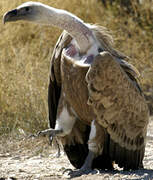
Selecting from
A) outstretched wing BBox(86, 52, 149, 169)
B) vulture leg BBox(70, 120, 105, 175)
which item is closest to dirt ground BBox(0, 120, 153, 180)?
vulture leg BBox(70, 120, 105, 175)

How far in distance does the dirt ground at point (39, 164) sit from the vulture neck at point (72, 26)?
1264 mm

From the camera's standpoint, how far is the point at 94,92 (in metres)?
5.24

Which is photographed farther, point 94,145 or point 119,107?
point 94,145

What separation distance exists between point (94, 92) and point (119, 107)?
335mm

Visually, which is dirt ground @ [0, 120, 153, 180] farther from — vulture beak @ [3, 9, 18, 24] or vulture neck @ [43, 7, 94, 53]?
vulture beak @ [3, 9, 18, 24]

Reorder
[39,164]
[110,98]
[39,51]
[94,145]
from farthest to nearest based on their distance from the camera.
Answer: [39,51]
[39,164]
[94,145]
[110,98]

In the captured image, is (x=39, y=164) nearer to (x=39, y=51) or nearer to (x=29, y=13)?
(x=29, y=13)

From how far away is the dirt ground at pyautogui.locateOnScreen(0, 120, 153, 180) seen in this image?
5391mm

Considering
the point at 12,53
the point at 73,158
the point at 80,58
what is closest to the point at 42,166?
the point at 73,158

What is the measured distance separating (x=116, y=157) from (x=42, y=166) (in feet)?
3.61

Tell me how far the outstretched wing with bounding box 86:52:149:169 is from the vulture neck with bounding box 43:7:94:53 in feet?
1.16

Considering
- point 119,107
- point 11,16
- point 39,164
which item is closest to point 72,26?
point 11,16

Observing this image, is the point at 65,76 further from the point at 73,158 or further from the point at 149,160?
the point at 149,160

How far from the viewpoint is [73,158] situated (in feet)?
19.5
